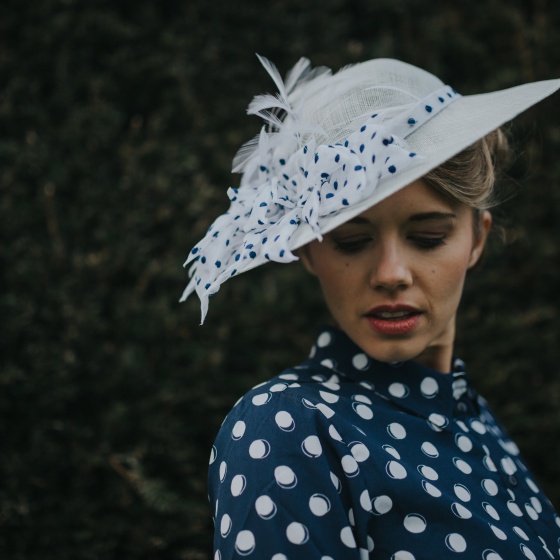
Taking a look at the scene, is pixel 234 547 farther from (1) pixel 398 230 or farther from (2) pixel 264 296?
(2) pixel 264 296

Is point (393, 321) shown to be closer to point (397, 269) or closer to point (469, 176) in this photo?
point (397, 269)

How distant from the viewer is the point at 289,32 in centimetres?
299

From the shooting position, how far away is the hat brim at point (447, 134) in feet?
4.04

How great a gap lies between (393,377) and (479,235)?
0.55 meters

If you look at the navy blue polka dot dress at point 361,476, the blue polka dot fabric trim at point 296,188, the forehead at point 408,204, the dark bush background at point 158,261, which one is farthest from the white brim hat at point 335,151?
the dark bush background at point 158,261

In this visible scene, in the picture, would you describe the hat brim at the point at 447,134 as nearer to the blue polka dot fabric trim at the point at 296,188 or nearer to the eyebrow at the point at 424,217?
the blue polka dot fabric trim at the point at 296,188

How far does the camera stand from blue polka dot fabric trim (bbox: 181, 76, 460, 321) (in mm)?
1250

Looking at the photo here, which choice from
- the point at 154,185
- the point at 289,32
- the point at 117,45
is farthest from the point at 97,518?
the point at 289,32

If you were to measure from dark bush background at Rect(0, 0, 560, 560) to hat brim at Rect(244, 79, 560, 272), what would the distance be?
0.87 meters

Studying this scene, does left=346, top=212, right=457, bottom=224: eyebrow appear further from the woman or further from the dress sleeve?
the dress sleeve

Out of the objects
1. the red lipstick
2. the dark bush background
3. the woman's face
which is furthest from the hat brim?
the dark bush background

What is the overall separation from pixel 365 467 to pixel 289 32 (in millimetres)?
2430

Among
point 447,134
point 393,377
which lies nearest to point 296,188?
point 447,134

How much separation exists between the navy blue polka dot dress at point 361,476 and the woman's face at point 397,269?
0.12 metres
